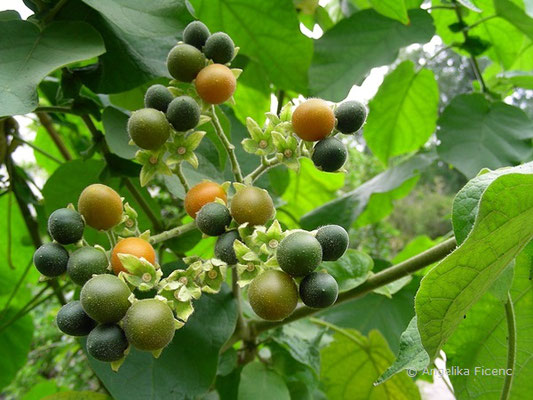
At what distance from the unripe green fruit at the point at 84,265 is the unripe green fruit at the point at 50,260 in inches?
0.4

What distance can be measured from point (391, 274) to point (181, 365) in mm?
257

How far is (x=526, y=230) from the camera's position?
0.38m

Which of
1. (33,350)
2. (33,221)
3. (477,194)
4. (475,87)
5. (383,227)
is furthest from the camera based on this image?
(383,227)

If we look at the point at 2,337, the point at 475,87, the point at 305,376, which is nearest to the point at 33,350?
the point at 2,337

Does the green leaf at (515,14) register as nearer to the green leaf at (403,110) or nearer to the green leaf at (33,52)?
the green leaf at (403,110)

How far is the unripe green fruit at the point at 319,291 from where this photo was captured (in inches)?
14.8

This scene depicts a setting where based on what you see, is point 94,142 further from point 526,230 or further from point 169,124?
point 526,230

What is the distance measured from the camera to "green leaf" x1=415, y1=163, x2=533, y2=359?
1.16 feet

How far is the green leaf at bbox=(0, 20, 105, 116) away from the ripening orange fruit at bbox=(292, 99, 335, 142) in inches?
8.6

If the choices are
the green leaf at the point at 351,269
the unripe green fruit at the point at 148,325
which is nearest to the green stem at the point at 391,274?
the green leaf at the point at 351,269

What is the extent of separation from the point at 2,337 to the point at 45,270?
0.67 metres

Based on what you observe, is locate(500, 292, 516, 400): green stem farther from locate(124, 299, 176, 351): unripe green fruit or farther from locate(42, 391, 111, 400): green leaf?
locate(42, 391, 111, 400): green leaf

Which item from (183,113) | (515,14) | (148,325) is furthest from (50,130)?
(515,14)

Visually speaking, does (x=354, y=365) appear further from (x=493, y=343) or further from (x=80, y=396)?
(x=80, y=396)
